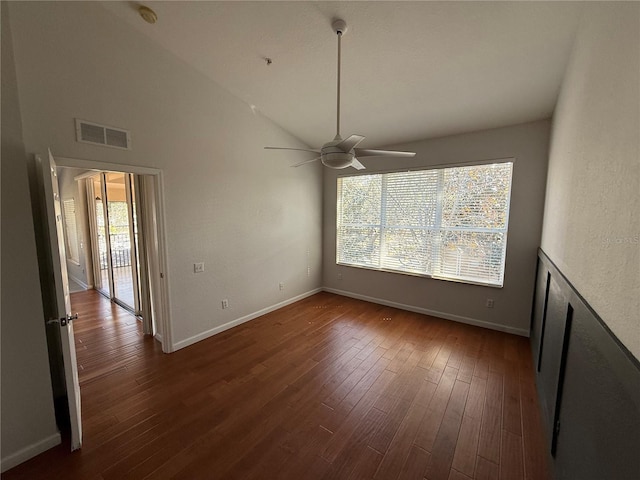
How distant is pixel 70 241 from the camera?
613 centimetres

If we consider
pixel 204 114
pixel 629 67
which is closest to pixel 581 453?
pixel 629 67

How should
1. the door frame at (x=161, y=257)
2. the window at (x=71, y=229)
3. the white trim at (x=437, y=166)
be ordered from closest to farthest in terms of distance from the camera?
the door frame at (x=161, y=257) < the white trim at (x=437, y=166) < the window at (x=71, y=229)

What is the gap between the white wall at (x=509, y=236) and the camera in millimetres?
3164

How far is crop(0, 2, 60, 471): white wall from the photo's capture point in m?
1.62

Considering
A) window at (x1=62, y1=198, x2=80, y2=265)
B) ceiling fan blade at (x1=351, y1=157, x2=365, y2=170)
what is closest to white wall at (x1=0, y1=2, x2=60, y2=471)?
ceiling fan blade at (x1=351, y1=157, x2=365, y2=170)

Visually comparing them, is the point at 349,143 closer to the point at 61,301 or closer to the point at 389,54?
Answer: the point at 389,54

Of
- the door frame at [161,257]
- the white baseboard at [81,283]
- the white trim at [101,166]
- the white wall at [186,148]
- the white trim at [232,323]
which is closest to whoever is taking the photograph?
the white wall at [186,148]

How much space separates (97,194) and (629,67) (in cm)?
733

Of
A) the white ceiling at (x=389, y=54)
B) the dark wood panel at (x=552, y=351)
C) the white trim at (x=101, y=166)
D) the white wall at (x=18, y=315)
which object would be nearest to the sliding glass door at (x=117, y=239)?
the white trim at (x=101, y=166)

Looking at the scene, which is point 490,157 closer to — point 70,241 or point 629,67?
point 629,67

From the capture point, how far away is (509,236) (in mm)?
3352

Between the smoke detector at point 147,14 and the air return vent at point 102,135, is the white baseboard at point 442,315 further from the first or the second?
the smoke detector at point 147,14

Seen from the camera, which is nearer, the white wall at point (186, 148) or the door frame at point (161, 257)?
the white wall at point (186, 148)

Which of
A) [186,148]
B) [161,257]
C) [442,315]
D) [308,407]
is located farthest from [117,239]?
[442,315]
